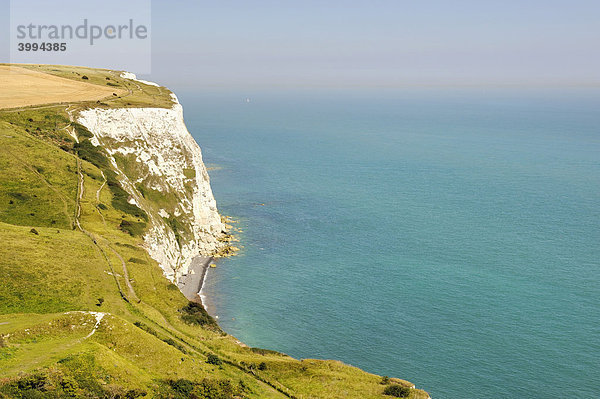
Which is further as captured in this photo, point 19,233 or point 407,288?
point 407,288

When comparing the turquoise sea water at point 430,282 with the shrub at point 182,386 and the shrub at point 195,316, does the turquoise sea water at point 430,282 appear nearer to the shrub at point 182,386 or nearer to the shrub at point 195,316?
the shrub at point 195,316

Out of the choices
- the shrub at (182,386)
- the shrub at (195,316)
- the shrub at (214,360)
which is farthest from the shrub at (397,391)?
the shrub at (195,316)

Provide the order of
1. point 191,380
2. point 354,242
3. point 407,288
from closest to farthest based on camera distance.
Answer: point 191,380 → point 407,288 → point 354,242

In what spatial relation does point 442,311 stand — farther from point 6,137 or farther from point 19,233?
point 6,137

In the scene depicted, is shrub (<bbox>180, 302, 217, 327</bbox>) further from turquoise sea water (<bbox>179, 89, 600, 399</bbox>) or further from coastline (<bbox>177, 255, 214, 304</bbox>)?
coastline (<bbox>177, 255, 214, 304</bbox>)

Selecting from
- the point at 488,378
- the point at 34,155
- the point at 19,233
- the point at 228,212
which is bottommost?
the point at 488,378

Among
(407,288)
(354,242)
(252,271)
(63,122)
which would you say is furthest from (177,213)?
(407,288)
